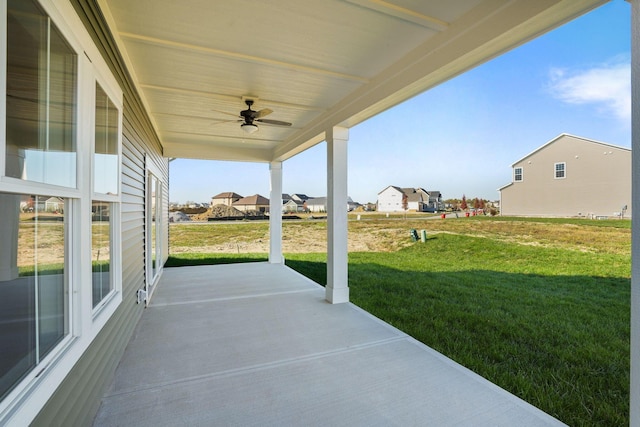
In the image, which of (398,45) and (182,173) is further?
(182,173)

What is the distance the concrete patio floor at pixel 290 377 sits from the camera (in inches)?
78.0

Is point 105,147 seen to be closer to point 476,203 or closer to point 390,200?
point 476,203

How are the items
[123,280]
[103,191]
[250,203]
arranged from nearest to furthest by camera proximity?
[103,191] < [123,280] < [250,203]

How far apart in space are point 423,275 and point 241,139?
4.95 meters

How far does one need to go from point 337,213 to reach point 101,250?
2.92 meters

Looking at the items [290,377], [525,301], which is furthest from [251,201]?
[290,377]

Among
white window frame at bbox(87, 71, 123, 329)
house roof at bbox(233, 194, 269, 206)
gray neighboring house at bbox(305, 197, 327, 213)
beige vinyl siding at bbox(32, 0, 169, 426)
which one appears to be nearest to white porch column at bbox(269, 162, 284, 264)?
beige vinyl siding at bbox(32, 0, 169, 426)

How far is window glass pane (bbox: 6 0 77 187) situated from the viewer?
1.06 metres

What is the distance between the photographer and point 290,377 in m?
2.45

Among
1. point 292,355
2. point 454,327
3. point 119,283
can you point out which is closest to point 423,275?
point 454,327

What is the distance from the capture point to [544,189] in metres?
11.5

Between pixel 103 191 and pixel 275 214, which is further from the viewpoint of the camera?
pixel 275 214

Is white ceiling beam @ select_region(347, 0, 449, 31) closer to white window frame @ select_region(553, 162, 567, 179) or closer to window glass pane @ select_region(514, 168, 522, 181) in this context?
white window frame @ select_region(553, 162, 567, 179)

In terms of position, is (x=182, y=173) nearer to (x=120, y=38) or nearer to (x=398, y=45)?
(x=120, y=38)
